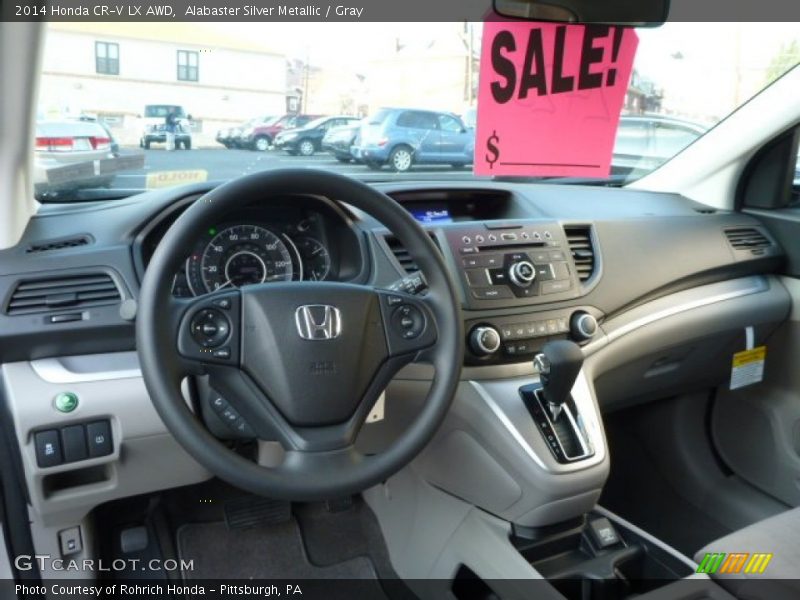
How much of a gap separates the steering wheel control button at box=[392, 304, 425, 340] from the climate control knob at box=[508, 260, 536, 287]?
1.78 feet

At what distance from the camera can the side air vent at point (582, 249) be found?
7.02 ft

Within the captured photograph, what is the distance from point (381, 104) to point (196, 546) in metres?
1.53

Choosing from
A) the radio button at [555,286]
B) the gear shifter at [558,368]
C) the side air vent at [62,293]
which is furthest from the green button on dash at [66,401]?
the radio button at [555,286]

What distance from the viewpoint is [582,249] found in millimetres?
2176

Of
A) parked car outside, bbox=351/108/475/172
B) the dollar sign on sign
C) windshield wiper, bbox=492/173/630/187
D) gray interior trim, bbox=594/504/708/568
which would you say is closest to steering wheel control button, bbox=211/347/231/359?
the dollar sign on sign

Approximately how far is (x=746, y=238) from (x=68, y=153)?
2265 mm

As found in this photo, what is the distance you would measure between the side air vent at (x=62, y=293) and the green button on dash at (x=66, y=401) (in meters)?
0.20

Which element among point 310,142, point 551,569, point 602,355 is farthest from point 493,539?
point 310,142

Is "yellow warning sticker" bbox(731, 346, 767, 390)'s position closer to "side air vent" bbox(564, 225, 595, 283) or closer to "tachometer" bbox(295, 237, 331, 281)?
"side air vent" bbox(564, 225, 595, 283)

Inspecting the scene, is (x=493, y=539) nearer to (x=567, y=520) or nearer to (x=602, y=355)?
(x=567, y=520)

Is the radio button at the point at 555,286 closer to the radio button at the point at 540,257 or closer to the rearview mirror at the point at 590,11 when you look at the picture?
the radio button at the point at 540,257

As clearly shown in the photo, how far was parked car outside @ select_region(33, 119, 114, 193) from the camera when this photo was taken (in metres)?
1.77

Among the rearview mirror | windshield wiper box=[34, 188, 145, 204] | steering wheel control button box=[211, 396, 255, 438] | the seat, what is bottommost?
the seat

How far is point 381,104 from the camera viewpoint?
2.05 metres
